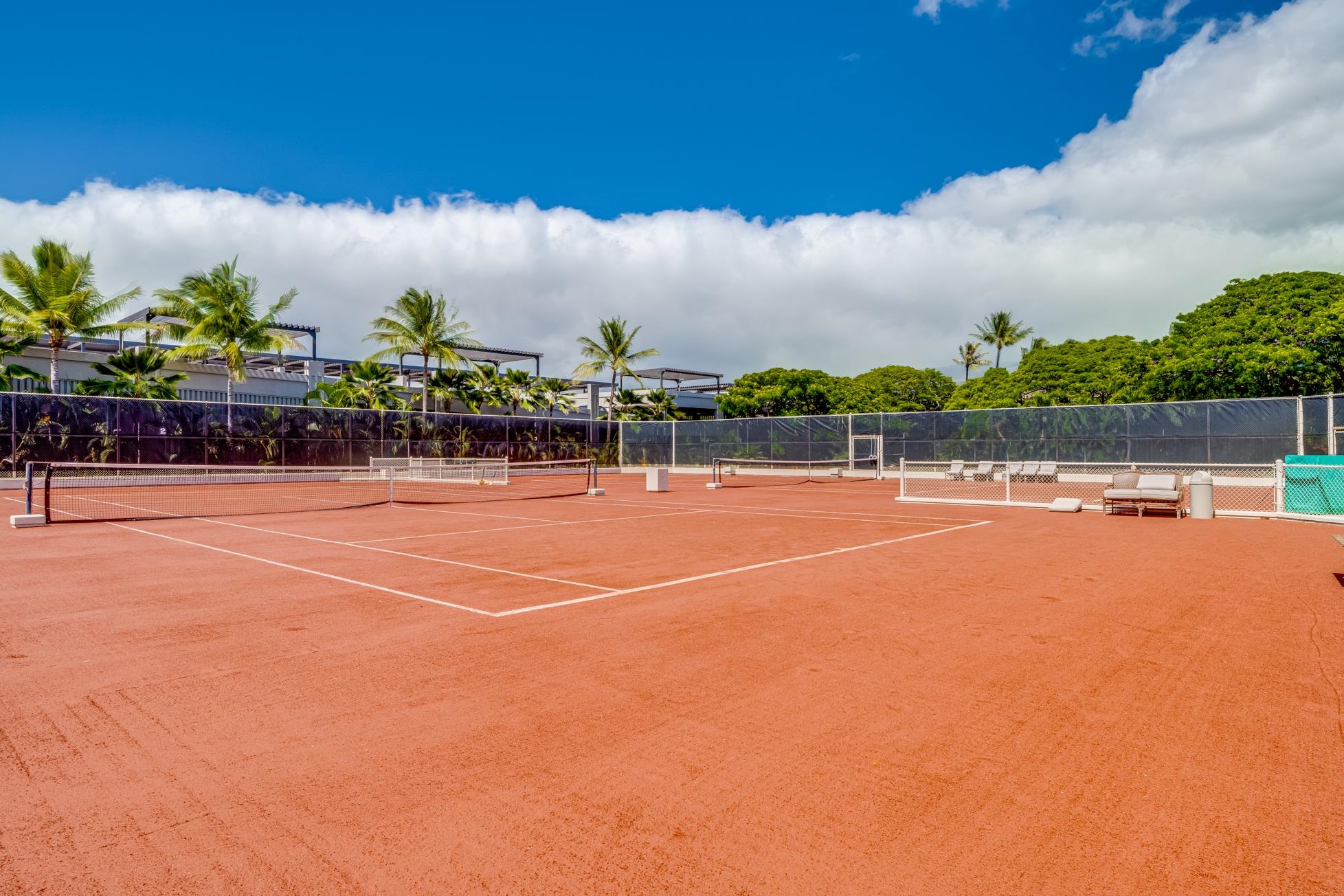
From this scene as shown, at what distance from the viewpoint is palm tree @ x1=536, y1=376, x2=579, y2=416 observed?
5022 centimetres

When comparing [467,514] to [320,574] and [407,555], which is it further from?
[320,574]

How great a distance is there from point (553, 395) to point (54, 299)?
29856 mm

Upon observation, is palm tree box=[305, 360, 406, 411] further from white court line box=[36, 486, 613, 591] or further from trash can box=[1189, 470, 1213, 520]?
trash can box=[1189, 470, 1213, 520]

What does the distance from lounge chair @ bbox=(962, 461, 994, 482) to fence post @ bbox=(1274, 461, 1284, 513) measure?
12.2 metres

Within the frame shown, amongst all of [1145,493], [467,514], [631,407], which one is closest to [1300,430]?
[1145,493]

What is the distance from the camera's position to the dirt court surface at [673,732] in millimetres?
2805

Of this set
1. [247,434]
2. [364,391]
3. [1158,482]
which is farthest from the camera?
[364,391]

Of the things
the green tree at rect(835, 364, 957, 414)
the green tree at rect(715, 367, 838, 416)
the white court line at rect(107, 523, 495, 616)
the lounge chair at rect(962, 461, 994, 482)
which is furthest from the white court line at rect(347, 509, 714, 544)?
the green tree at rect(835, 364, 957, 414)

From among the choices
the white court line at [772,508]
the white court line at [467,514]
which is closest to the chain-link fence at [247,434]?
the white court line at [467,514]

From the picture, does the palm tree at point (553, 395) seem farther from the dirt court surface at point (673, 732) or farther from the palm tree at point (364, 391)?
the dirt court surface at point (673, 732)

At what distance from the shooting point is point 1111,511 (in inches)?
673

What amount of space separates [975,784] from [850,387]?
64.1m

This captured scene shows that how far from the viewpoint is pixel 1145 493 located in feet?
52.4

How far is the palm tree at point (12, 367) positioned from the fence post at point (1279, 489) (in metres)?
35.7
